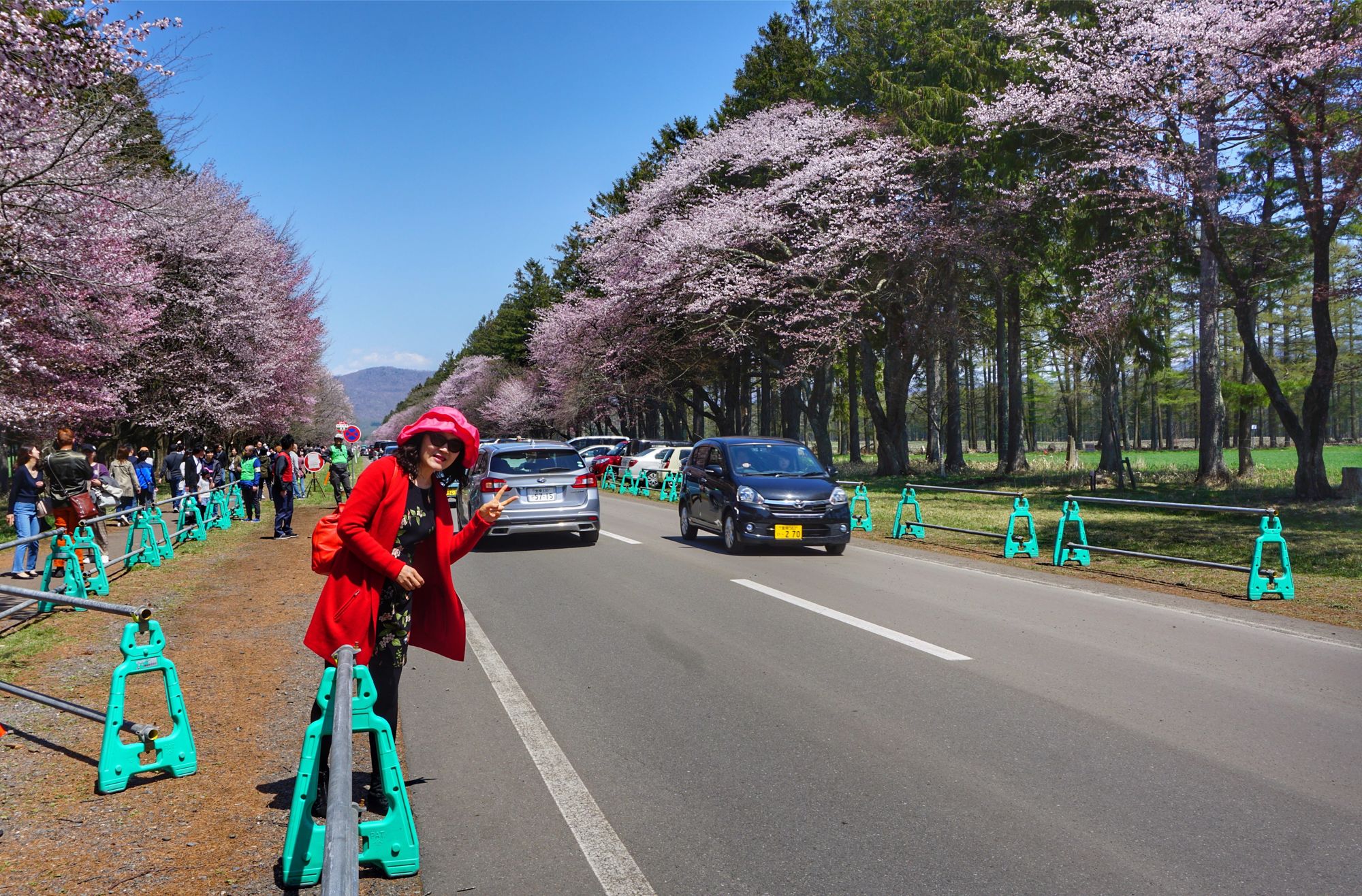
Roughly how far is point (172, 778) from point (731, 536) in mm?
10357

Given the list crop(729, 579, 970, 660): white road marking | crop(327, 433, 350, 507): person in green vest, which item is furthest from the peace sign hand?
crop(327, 433, 350, 507): person in green vest

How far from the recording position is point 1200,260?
2692 centimetres

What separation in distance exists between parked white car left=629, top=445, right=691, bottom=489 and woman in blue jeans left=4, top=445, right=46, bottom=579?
875 inches

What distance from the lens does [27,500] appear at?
12.2 meters

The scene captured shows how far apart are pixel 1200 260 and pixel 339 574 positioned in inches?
1118

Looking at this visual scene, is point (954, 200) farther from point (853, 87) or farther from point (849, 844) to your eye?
point (849, 844)

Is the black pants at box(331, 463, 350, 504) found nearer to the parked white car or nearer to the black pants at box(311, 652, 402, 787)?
the parked white car

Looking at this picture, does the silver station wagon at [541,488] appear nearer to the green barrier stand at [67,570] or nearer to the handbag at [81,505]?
the handbag at [81,505]

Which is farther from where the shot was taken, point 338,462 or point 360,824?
point 338,462

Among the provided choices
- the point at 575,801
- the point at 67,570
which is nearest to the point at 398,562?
the point at 575,801

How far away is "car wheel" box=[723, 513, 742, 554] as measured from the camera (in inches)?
574

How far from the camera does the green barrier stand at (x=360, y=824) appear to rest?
3680 mm

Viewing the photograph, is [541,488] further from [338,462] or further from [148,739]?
[148,739]

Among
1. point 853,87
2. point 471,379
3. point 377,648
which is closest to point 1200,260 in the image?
point 853,87
